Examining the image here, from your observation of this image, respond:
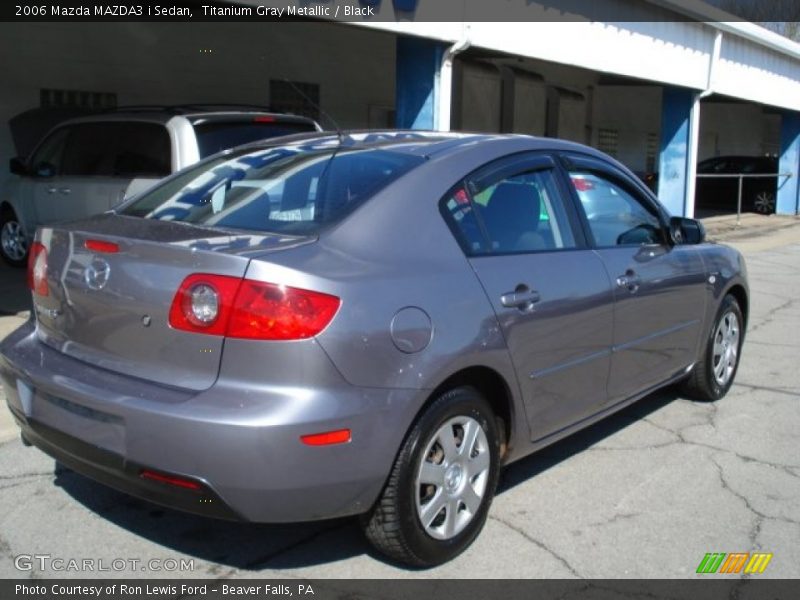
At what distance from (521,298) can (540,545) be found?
1065 mm

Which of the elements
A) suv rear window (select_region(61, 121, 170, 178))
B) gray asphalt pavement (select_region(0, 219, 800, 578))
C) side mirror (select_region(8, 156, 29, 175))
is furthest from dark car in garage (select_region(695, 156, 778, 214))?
gray asphalt pavement (select_region(0, 219, 800, 578))

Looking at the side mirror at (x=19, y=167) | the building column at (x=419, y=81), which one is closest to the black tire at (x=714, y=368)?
the building column at (x=419, y=81)

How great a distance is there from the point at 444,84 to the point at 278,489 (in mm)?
6982

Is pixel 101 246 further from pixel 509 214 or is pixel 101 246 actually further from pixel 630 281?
pixel 630 281

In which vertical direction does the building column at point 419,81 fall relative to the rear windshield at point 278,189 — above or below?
above

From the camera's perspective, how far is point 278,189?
139 inches

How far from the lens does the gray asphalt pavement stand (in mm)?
3338

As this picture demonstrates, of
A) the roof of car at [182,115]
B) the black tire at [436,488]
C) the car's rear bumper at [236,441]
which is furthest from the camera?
the roof of car at [182,115]

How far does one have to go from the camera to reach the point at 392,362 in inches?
116

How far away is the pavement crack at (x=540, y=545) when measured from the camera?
11.1 ft

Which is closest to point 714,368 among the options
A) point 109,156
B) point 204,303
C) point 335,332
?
point 335,332

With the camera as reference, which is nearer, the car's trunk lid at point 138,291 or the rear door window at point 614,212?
the car's trunk lid at point 138,291

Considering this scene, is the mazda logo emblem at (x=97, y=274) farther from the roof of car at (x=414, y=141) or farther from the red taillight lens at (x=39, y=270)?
the roof of car at (x=414, y=141)
